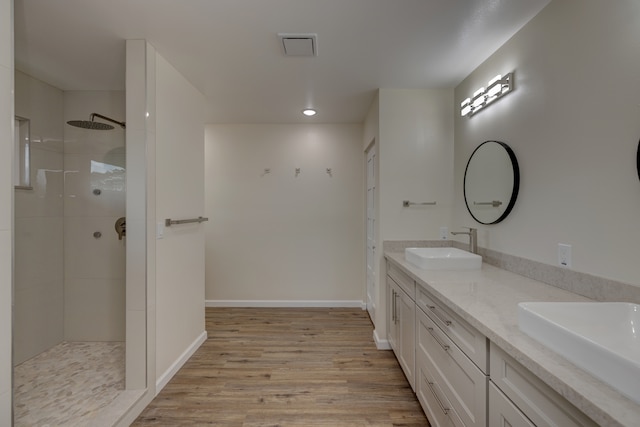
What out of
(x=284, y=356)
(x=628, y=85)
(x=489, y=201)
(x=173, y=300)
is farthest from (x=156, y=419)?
(x=628, y=85)

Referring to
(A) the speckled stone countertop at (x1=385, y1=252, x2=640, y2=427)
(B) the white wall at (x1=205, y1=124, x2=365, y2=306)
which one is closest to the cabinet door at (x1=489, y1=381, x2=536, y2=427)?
(A) the speckled stone countertop at (x1=385, y1=252, x2=640, y2=427)

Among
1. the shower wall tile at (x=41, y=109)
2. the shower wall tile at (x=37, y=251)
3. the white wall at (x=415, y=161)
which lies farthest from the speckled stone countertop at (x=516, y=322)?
the shower wall tile at (x=41, y=109)

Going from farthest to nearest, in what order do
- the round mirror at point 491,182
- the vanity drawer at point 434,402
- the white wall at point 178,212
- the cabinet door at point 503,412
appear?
the white wall at point 178,212, the round mirror at point 491,182, the vanity drawer at point 434,402, the cabinet door at point 503,412

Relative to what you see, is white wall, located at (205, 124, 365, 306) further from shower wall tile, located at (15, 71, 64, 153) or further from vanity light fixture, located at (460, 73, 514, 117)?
vanity light fixture, located at (460, 73, 514, 117)

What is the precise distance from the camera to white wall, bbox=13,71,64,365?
7.64 ft

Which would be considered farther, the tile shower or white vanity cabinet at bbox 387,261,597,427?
the tile shower

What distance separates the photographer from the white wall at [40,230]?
2.33m

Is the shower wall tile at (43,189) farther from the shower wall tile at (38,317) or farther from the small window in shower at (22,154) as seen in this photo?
the shower wall tile at (38,317)

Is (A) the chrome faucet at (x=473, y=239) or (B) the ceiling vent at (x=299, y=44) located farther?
(A) the chrome faucet at (x=473, y=239)

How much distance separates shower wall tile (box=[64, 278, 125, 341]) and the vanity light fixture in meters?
3.44

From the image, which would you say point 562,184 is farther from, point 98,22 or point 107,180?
point 107,180

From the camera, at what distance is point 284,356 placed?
8.50ft

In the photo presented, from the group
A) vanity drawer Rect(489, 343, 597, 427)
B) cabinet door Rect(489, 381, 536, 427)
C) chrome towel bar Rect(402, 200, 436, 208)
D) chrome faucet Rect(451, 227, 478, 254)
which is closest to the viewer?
vanity drawer Rect(489, 343, 597, 427)

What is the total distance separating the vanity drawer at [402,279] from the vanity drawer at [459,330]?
0.58ft
